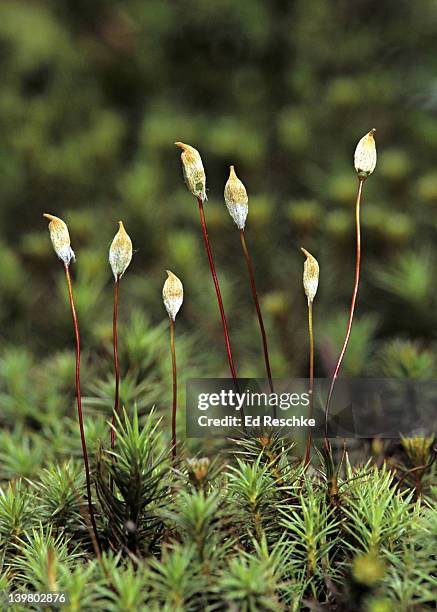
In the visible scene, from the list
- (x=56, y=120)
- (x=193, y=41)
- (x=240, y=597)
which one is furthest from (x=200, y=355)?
(x=193, y=41)

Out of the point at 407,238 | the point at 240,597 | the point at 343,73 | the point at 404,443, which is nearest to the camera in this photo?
the point at 240,597

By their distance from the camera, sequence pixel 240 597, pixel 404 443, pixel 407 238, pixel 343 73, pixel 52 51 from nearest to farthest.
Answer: pixel 240 597 → pixel 404 443 → pixel 407 238 → pixel 343 73 → pixel 52 51

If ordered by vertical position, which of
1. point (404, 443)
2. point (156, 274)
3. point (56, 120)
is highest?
point (56, 120)

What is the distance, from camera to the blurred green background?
114 cm

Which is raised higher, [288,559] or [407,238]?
[407,238]

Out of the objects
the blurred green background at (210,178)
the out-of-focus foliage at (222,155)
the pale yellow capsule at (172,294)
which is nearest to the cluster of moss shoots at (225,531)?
the pale yellow capsule at (172,294)

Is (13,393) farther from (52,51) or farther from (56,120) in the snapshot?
(52,51)

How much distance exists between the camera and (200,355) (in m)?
1.16

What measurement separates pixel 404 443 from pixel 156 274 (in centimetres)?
58

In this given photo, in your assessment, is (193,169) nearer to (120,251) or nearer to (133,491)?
(120,251)

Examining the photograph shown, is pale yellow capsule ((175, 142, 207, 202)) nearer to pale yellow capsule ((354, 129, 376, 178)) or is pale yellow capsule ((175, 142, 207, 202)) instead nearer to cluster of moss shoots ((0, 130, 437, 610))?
cluster of moss shoots ((0, 130, 437, 610))

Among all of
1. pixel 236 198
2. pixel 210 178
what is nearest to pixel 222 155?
pixel 210 178

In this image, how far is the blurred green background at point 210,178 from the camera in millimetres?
1144

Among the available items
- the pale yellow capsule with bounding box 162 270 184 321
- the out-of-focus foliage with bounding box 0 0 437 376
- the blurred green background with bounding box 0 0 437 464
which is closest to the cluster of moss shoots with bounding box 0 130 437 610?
the pale yellow capsule with bounding box 162 270 184 321
